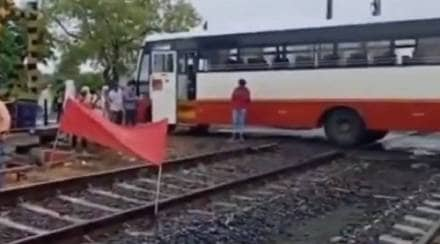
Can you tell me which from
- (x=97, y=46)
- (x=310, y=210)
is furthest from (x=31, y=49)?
(x=97, y=46)

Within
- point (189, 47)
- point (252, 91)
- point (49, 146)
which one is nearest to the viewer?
point (49, 146)

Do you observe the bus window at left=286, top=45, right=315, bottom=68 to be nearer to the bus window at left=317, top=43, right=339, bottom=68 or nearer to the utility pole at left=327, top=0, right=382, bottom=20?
the bus window at left=317, top=43, right=339, bottom=68

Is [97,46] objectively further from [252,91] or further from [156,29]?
[252,91]

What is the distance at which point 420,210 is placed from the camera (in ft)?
39.0

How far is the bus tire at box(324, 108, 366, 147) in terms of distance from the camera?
2265 cm

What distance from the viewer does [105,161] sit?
59.9 feet

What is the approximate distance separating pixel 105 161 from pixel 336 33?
7.56m

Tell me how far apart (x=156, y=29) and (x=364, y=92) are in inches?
984

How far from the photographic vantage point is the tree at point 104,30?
145 feet

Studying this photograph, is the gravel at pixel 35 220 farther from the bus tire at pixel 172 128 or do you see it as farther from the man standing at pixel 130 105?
the man standing at pixel 130 105

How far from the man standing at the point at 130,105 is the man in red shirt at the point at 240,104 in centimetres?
427

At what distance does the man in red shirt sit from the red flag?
9.38 meters

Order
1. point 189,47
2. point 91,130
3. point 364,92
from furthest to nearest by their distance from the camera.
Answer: point 189,47 → point 364,92 → point 91,130

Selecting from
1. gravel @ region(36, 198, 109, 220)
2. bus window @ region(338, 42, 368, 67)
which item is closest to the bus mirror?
bus window @ region(338, 42, 368, 67)
